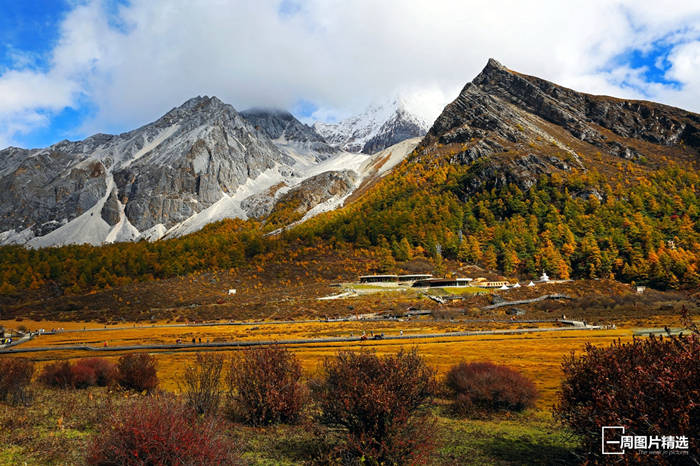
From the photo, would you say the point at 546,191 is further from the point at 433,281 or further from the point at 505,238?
the point at 433,281

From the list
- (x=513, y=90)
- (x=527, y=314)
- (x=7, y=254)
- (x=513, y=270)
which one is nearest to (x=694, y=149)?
(x=513, y=90)

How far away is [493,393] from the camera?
14.3 meters

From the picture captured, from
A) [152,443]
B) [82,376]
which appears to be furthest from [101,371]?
[152,443]

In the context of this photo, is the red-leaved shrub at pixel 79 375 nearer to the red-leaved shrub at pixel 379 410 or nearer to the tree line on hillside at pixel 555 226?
the red-leaved shrub at pixel 379 410

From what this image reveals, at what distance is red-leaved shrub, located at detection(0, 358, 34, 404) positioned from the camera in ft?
44.3

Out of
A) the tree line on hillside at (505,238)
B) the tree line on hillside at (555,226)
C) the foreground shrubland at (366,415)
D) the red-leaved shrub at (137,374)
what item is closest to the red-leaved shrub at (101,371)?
the red-leaved shrub at (137,374)

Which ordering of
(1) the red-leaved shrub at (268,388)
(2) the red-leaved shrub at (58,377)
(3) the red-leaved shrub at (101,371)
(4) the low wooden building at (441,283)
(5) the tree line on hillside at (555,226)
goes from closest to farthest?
(1) the red-leaved shrub at (268,388), (2) the red-leaved shrub at (58,377), (3) the red-leaved shrub at (101,371), (4) the low wooden building at (441,283), (5) the tree line on hillside at (555,226)

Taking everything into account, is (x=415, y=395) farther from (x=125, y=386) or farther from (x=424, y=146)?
(x=424, y=146)

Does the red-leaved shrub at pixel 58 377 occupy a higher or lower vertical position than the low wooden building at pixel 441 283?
lower

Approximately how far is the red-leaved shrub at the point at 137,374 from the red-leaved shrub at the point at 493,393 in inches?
509

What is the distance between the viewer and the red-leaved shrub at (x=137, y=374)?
16391 millimetres

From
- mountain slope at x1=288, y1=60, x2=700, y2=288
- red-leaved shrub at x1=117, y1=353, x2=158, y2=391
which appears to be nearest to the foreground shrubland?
red-leaved shrub at x1=117, y1=353, x2=158, y2=391

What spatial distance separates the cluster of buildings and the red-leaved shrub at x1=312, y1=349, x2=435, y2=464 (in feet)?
230

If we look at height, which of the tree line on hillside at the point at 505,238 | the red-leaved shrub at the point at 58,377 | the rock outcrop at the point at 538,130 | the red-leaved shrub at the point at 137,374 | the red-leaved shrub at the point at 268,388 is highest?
the rock outcrop at the point at 538,130
